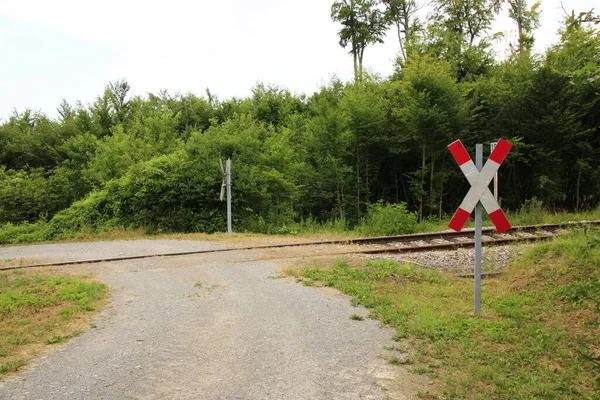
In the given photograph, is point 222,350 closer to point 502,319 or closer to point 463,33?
point 502,319

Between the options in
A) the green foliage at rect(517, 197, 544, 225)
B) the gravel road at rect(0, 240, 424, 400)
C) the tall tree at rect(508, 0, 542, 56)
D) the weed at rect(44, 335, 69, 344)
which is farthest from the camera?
the tall tree at rect(508, 0, 542, 56)

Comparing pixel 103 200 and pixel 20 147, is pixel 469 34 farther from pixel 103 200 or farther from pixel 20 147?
pixel 20 147

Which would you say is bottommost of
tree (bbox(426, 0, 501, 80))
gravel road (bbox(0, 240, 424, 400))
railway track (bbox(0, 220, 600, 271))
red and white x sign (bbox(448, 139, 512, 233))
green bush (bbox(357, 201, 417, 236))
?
gravel road (bbox(0, 240, 424, 400))

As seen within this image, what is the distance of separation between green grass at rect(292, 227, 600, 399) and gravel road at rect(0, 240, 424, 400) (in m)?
0.36

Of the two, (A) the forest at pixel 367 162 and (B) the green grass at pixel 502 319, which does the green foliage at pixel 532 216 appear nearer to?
(A) the forest at pixel 367 162

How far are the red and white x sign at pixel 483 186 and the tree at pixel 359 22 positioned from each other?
89.0ft

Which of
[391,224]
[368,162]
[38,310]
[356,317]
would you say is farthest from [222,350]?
[368,162]

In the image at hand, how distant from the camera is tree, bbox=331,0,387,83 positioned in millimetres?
30906

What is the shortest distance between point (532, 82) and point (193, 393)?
1885 centimetres

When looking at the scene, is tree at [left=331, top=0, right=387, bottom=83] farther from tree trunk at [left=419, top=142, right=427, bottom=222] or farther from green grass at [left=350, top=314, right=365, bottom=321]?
green grass at [left=350, top=314, right=365, bottom=321]

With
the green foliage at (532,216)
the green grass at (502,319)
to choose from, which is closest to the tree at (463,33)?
the green foliage at (532,216)

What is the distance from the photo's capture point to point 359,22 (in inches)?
1227

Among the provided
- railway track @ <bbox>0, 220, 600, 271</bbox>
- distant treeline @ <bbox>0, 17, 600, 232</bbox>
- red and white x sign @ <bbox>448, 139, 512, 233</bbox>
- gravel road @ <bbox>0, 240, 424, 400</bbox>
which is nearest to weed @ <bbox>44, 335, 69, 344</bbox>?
gravel road @ <bbox>0, 240, 424, 400</bbox>

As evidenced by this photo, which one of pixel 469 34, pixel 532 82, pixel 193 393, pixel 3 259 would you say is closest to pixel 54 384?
pixel 193 393
